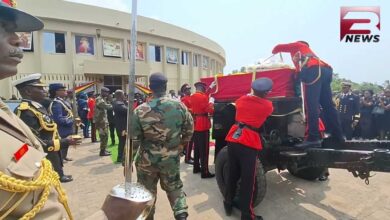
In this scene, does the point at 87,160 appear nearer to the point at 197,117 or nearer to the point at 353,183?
the point at 197,117

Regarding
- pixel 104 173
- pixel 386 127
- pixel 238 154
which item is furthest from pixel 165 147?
pixel 386 127

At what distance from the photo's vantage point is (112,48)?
2403cm

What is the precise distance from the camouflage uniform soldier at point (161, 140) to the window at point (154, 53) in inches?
953

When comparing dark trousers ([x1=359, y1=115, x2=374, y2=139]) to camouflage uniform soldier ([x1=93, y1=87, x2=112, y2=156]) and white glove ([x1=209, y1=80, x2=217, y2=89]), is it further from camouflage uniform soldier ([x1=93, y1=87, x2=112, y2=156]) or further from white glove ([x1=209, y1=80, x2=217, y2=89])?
camouflage uniform soldier ([x1=93, y1=87, x2=112, y2=156])

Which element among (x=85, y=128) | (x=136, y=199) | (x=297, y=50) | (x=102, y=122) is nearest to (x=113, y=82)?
(x=85, y=128)

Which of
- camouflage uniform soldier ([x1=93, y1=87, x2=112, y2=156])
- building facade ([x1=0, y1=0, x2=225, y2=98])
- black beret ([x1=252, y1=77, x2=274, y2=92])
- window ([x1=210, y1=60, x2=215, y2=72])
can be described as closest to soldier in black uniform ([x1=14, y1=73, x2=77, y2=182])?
black beret ([x1=252, y1=77, x2=274, y2=92])

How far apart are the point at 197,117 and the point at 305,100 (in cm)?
231

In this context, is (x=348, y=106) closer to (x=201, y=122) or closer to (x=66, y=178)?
(x=201, y=122)

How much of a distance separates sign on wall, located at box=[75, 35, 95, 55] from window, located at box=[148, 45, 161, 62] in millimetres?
5443

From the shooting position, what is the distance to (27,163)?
1.05 m

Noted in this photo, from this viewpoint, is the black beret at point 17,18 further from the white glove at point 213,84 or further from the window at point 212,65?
the window at point 212,65

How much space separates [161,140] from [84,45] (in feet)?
70.4

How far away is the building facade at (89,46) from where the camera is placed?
2031 centimetres

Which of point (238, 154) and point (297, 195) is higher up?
point (238, 154)
